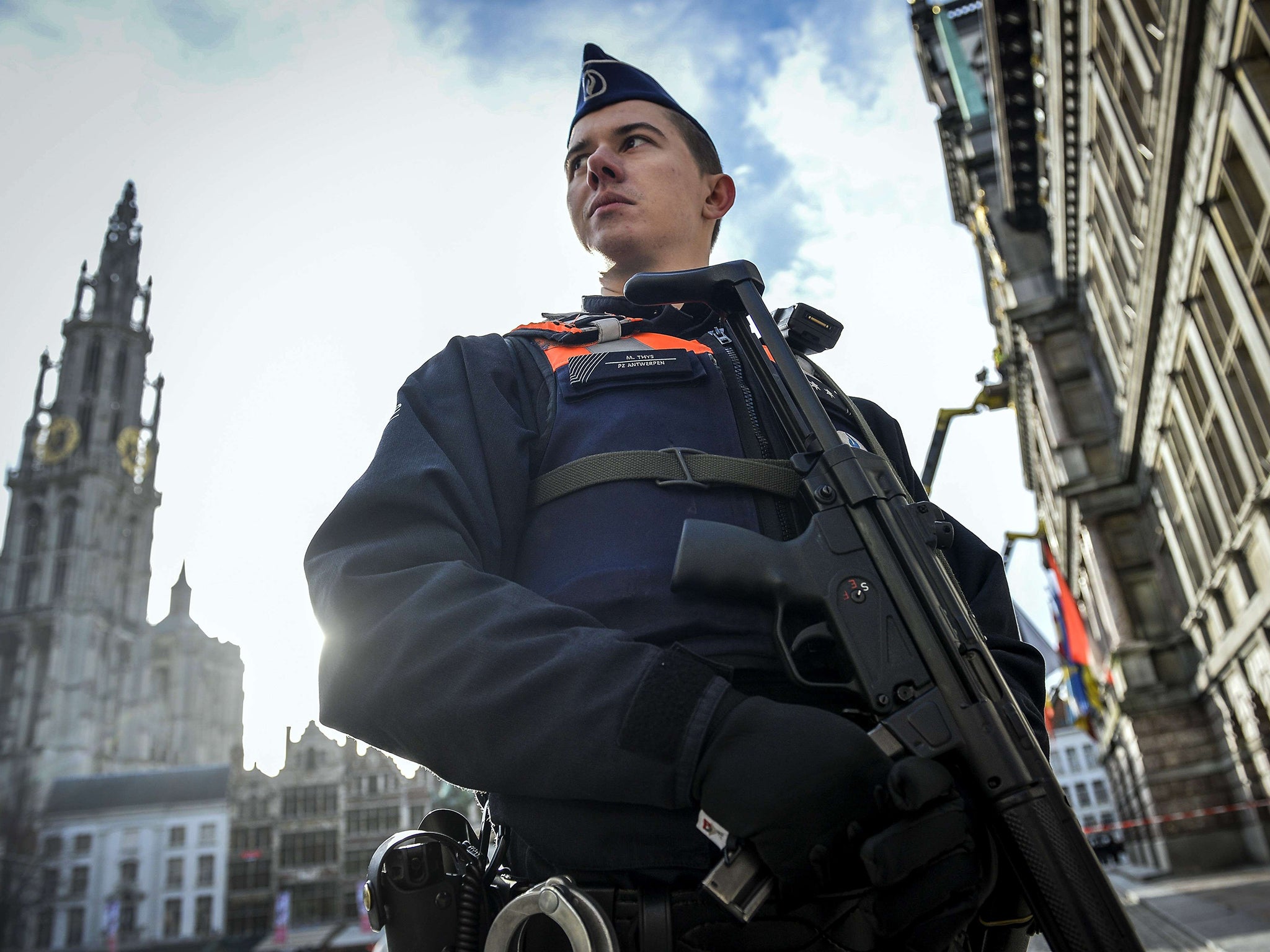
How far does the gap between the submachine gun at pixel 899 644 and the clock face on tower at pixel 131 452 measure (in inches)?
Result: 3645

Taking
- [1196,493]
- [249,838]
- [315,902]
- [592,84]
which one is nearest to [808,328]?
[592,84]

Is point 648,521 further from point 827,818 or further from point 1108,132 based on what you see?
point 1108,132

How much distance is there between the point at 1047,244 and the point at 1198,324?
11287 mm

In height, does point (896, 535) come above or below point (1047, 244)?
below

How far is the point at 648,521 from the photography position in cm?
176

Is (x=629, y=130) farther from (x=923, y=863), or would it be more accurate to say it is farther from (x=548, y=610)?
(x=923, y=863)

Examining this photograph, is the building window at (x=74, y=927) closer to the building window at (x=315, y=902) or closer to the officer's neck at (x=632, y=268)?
the building window at (x=315, y=902)

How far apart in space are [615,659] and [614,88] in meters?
1.99

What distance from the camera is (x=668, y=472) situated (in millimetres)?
1822

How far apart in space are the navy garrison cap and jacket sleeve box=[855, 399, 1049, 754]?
3.87 feet

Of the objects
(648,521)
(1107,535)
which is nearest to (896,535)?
(648,521)

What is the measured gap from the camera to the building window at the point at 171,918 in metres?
58.9

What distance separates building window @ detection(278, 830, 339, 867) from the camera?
56906 millimetres

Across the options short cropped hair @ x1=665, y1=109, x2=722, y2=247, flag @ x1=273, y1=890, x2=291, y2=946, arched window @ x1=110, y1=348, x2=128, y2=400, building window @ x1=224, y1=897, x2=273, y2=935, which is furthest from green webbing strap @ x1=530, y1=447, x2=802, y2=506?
arched window @ x1=110, y1=348, x2=128, y2=400
